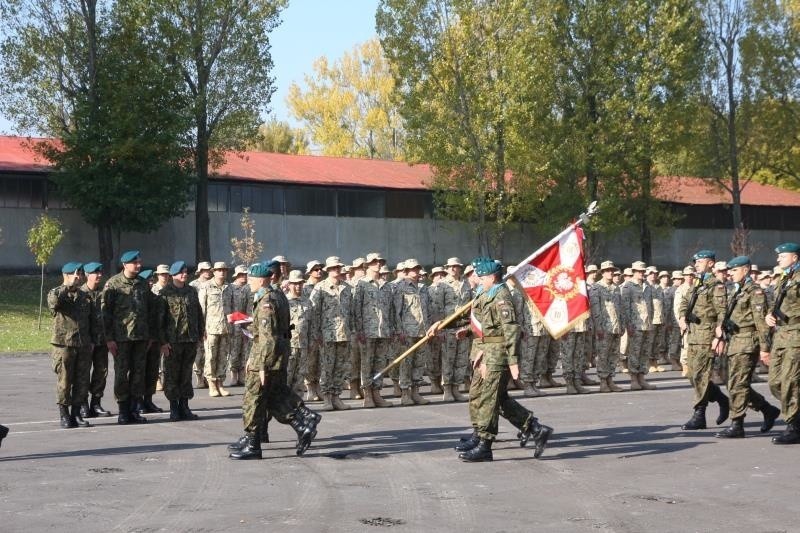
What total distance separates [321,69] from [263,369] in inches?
2848

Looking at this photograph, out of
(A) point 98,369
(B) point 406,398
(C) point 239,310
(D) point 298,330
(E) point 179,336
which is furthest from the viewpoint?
(C) point 239,310

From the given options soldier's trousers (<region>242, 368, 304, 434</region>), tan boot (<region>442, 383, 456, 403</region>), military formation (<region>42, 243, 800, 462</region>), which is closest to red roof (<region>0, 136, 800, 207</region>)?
military formation (<region>42, 243, 800, 462</region>)

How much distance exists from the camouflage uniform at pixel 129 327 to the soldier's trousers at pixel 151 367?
26 cm

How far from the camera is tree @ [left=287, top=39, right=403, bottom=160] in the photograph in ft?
261

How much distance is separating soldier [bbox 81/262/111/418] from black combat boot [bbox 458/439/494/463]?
226 inches

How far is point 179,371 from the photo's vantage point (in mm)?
16141

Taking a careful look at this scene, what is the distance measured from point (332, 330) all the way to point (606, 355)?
527 centimetres

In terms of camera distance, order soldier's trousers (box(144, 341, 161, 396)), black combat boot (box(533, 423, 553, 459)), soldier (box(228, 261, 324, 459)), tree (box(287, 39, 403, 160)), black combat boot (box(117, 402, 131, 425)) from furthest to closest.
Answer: tree (box(287, 39, 403, 160)) → soldier's trousers (box(144, 341, 161, 396)) → black combat boot (box(117, 402, 131, 425)) → soldier (box(228, 261, 324, 459)) → black combat boot (box(533, 423, 553, 459))

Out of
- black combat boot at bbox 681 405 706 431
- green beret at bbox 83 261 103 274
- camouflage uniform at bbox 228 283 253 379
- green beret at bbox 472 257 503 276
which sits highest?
green beret at bbox 83 261 103 274

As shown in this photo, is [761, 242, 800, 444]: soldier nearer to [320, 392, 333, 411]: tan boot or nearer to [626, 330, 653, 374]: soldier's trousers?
[320, 392, 333, 411]: tan boot

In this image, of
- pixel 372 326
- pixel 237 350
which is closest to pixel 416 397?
pixel 372 326

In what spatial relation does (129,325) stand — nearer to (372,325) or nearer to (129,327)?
(129,327)

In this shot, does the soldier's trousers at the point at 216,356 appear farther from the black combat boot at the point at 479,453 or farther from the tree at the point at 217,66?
the tree at the point at 217,66

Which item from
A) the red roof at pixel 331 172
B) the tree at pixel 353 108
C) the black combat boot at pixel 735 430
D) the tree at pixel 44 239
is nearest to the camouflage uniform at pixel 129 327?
the black combat boot at pixel 735 430
